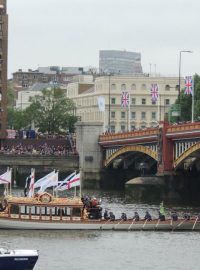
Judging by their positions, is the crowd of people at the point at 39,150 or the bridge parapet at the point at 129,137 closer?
the bridge parapet at the point at 129,137

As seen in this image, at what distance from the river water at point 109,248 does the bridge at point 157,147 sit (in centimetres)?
3364

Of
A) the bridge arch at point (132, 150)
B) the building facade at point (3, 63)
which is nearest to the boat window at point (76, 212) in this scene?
the bridge arch at point (132, 150)

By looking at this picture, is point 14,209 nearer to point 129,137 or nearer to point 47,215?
point 47,215

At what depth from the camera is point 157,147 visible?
133m

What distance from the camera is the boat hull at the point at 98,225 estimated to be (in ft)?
295

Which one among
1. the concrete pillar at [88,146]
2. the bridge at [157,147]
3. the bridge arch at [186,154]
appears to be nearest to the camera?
the bridge arch at [186,154]

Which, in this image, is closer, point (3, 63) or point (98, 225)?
point (98, 225)

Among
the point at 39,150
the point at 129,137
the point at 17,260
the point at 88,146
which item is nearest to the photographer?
the point at 17,260

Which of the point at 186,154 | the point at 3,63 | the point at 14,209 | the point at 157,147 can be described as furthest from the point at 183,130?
the point at 3,63

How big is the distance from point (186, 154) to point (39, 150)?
54.4 meters

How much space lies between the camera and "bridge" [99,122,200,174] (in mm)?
123812

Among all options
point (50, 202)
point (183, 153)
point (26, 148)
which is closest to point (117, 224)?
point (50, 202)

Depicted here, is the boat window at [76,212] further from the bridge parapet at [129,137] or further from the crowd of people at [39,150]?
the crowd of people at [39,150]

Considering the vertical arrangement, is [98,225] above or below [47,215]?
below
